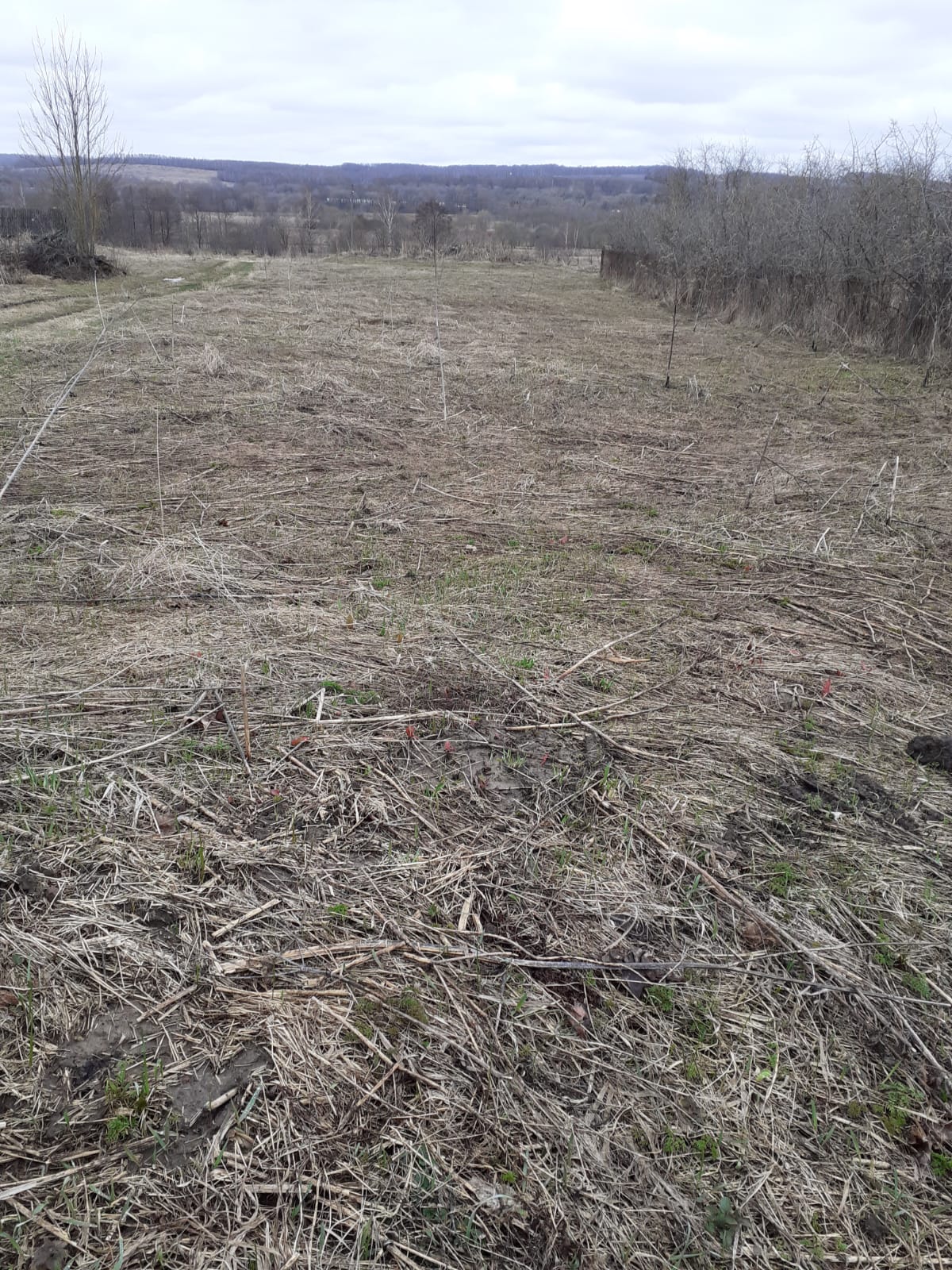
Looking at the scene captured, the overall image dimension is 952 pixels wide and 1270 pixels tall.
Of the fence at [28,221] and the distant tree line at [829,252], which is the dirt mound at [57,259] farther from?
the distant tree line at [829,252]

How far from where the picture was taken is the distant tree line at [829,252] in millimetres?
11719

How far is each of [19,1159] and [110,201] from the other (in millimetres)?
31919

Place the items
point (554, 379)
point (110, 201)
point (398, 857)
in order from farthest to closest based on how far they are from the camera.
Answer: point (110, 201) → point (554, 379) → point (398, 857)

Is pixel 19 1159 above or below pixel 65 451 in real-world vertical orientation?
below

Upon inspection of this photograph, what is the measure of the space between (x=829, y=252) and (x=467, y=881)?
14.7 m

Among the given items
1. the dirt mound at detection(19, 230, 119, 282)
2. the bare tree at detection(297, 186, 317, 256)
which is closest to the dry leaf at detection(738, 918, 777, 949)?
the dirt mound at detection(19, 230, 119, 282)

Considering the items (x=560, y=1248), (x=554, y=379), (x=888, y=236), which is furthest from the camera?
(x=888, y=236)

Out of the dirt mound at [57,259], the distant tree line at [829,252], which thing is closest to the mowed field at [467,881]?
the distant tree line at [829,252]

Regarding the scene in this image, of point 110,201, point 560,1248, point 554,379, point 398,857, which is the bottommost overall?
point 560,1248

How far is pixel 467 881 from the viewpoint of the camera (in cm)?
246

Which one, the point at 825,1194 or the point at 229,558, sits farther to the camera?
the point at 229,558

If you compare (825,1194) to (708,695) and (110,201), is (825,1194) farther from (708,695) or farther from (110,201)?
(110,201)

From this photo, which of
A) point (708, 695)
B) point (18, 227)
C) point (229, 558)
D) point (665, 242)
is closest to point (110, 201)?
point (18, 227)

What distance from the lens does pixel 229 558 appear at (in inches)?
184
